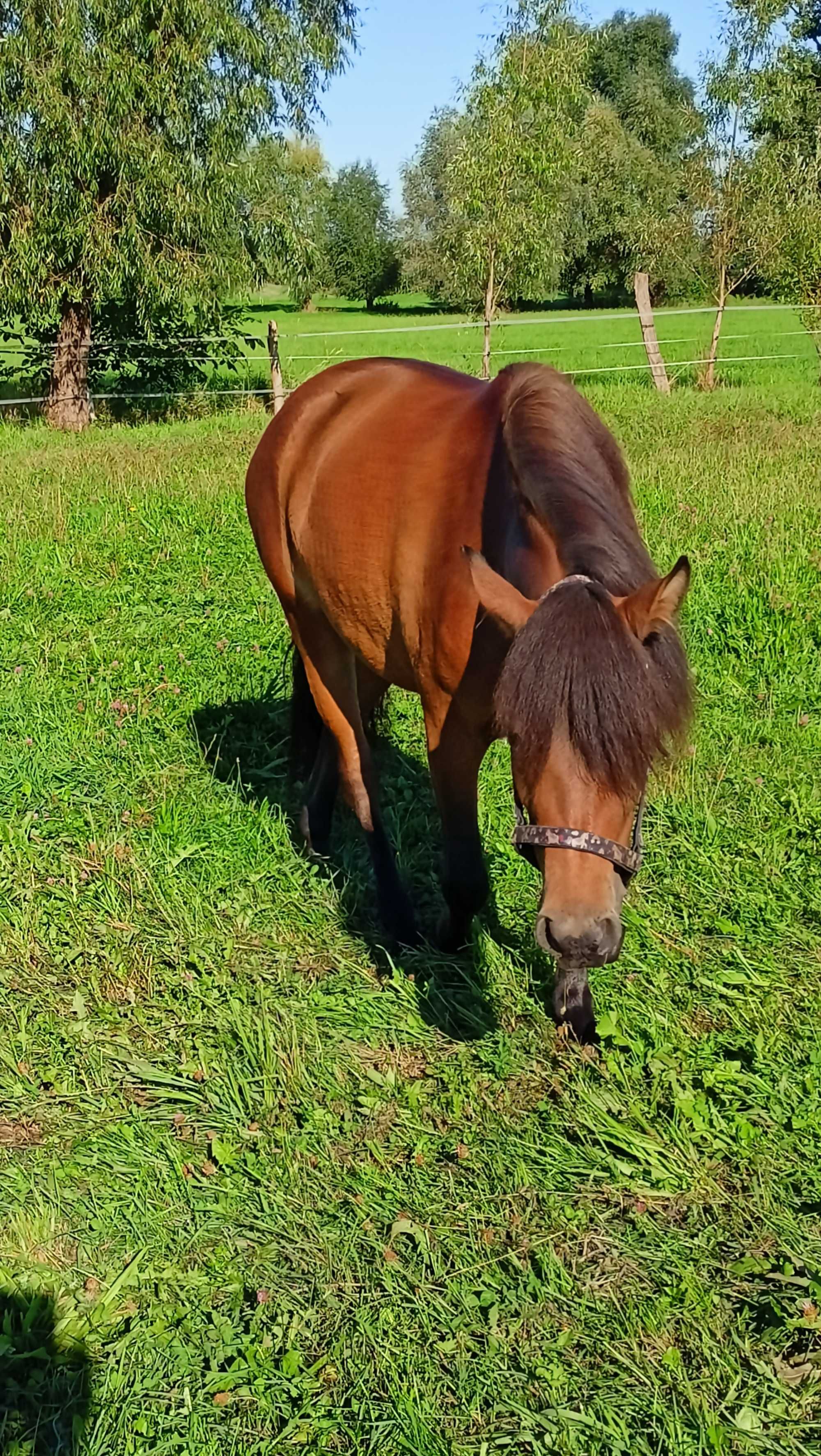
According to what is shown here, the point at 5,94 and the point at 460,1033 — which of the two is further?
the point at 5,94

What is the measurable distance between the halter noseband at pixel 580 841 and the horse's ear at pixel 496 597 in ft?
0.17

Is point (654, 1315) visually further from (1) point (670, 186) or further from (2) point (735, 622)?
(1) point (670, 186)

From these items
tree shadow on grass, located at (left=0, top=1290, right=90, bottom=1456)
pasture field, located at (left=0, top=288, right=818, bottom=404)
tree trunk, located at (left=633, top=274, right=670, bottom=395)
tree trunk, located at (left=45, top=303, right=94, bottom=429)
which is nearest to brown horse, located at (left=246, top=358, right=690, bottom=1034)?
tree shadow on grass, located at (left=0, top=1290, right=90, bottom=1456)

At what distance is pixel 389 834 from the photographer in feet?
15.1

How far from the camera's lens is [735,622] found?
586 centimetres

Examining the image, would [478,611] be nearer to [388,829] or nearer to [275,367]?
[388,829]

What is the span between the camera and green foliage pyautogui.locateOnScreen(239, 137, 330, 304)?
16.4 m

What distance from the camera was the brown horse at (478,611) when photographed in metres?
2.18

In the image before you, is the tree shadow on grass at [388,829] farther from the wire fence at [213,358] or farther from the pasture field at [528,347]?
the wire fence at [213,358]

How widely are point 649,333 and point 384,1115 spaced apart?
16661mm

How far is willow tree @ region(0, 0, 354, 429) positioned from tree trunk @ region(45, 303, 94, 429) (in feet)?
0.79

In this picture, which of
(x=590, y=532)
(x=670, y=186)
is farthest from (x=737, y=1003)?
(x=670, y=186)

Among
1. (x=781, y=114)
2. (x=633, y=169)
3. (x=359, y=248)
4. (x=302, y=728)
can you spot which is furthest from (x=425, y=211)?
(x=302, y=728)

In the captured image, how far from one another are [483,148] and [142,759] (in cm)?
1548
